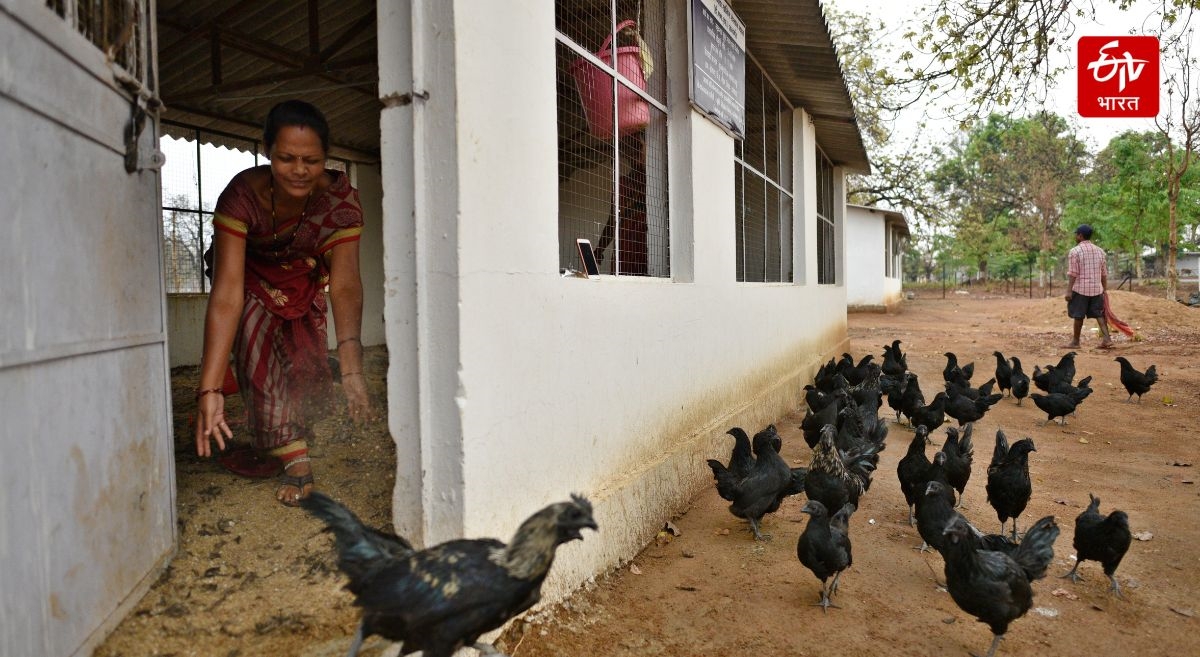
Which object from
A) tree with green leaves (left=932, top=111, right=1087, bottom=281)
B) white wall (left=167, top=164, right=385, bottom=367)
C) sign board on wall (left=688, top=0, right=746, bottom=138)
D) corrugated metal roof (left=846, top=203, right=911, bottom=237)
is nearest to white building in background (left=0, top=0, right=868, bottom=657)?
sign board on wall (left=688, top=0, right=746, bottom=138)

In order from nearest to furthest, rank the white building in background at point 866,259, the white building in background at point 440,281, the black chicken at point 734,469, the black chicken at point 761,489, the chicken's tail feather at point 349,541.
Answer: the white building in background at point 440,281 < the chicken's tail feather at point 349,541 < the black chicken at point 761,489 < the black chicken at point 734,469 < the white building in background at point 866,259

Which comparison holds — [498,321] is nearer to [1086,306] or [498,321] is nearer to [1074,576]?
[1074,576]

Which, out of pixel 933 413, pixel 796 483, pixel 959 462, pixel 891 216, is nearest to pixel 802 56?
pixel 933 413

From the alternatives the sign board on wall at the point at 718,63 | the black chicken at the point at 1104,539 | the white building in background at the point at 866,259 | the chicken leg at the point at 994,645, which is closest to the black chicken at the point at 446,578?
the chicken leg at the point at 994,645

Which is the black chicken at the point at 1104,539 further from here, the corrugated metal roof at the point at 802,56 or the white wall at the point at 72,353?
the white wall at the point at 72,353

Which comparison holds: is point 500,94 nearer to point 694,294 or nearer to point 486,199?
point 486,199

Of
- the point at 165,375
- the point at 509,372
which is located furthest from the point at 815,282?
the point at 165,375

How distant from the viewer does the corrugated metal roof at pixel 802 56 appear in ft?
21.1

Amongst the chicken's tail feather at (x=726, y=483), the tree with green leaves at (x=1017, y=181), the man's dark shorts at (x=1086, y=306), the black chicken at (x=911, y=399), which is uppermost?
the tree with green leaves at (x=1017, y=181)

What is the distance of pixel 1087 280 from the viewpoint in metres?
13.5

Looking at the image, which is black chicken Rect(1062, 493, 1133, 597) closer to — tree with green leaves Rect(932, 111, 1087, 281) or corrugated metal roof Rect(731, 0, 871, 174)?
corrugated metal roof Rect(731, 0, 871, 174)

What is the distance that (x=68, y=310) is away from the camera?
6.74 ft

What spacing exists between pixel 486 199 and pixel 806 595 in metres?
2.76

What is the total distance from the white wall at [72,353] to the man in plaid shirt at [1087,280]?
14864mm
